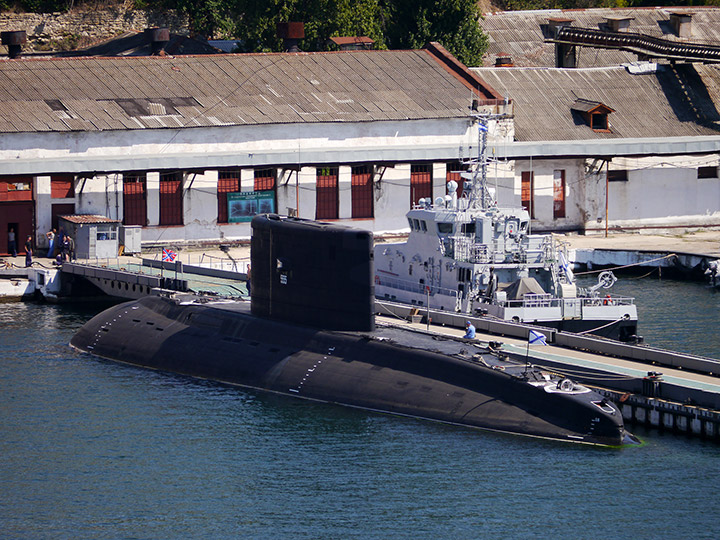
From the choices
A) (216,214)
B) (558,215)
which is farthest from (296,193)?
(558,215)

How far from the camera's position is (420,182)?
234 feet

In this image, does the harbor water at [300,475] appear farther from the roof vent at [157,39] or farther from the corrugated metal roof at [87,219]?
the roof vent at [157,39]

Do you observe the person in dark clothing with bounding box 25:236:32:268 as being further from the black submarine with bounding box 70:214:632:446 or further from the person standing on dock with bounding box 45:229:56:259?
the black submarine with bounding box 70:214:632:446

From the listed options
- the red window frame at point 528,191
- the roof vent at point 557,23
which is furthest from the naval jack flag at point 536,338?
the roof vent at point 557,23

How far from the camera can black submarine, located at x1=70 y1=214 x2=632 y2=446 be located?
112ft

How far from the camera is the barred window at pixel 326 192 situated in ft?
227

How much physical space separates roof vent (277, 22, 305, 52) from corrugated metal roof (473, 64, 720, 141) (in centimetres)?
1162

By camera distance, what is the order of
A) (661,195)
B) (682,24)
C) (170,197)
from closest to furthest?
(170,197), (661,195), (682,24)

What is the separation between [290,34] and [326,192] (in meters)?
14.0

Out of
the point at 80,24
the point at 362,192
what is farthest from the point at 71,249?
the point at 80,24

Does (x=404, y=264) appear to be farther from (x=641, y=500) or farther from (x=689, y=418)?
(x=641, y=500)

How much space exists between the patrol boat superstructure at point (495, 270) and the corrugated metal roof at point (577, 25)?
47760 mm

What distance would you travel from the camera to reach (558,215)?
7362 centimetres

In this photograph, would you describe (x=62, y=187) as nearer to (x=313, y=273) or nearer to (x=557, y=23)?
(x=313, y=273)
